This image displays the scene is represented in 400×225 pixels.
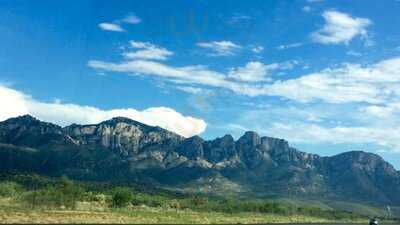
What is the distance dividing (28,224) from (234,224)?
5189cm

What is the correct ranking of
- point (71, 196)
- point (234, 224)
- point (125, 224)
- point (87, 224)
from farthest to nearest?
point (71, 196), point (234, 224), point (125, 224), point (87, 224)

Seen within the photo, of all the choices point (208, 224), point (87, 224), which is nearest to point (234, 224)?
point (208, 224)

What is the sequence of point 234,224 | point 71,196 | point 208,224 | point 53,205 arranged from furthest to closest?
1. point 71,196
2. point 53,205
3. point 234,224
4. point 208,224

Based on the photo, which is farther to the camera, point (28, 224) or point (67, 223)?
point (67, 223)

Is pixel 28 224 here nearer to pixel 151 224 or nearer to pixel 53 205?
pixel 151 224

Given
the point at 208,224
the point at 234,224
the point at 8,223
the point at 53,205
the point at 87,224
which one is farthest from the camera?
the point at 53,205

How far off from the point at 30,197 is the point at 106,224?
107 meters

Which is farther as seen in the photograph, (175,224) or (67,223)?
(175,224)

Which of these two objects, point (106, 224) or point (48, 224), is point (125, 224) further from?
point (48, 224)

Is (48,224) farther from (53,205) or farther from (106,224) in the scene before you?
(53,205)

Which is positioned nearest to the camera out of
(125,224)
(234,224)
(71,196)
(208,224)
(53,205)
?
(125,224)

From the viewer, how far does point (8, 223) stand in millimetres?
89000

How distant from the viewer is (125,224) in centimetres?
10456

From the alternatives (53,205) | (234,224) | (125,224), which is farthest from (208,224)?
(53,205)
